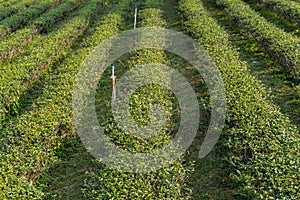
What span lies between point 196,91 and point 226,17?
884 cm

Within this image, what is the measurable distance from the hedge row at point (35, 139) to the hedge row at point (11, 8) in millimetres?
12078

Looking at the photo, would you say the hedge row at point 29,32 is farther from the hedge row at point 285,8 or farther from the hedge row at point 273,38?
the hedge row at point 285,8

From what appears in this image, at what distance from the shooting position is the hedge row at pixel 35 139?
6.07 meters

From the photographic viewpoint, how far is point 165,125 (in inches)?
291

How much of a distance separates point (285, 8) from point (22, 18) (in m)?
13.5

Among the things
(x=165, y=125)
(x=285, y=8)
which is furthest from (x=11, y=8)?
(x=165, y=125)

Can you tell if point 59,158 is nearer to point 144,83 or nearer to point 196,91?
point 144,83

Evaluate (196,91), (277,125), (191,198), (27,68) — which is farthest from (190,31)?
(191,198)

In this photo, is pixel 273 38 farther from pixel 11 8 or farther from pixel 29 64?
pixel 11 8

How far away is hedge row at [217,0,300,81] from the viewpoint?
10.7 metres

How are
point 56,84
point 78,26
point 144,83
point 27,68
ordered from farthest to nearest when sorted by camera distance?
point 78,26 < point 27,68 < point 56,84 < point 144,83

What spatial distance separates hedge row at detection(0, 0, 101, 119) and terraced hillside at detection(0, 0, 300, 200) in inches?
1.6

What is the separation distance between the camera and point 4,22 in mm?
17594

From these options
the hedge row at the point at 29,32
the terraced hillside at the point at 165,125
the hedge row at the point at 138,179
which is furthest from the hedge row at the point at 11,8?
the hedge row at the point at 138,179
